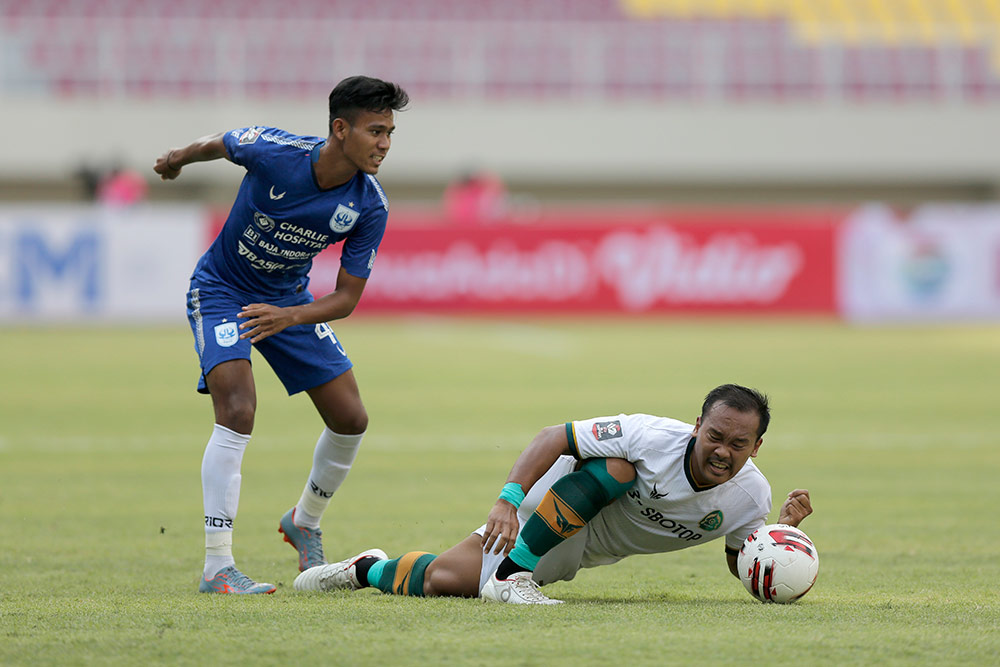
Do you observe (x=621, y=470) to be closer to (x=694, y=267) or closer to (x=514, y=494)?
(x=514, y=494)

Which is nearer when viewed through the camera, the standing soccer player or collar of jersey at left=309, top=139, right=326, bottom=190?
the standing soccer player

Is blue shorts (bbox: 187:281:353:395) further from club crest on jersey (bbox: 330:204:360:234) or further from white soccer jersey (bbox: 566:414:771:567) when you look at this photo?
white soccer jersey (bbox: 566:414:771:567)

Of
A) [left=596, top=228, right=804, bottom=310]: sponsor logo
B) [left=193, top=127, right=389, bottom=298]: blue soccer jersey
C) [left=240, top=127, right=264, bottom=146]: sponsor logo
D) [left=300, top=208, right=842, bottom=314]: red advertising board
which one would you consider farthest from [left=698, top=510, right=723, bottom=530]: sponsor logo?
[left=596, top=228, right=804, bottom=310]: sponsor logo

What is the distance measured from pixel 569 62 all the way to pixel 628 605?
24.5 m

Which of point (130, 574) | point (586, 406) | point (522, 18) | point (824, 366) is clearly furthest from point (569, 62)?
point (130, 574)

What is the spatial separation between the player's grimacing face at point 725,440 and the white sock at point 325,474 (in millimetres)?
1845

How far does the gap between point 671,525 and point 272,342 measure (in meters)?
1.90

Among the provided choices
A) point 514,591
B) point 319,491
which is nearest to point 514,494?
point 514,591

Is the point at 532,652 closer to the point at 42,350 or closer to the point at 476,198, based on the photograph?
the point at 42,350

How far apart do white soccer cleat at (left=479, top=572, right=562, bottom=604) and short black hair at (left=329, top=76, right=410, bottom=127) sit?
1.91 metres

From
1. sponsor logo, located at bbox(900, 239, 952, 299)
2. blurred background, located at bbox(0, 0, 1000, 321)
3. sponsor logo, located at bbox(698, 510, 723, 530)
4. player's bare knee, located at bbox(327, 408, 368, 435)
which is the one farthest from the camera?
blurred background, located at bbox(0, 0, 1000, 321)

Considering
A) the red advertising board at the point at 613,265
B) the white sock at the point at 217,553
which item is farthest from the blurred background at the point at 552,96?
the white sock at the point at 217,553

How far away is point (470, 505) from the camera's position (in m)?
7.44

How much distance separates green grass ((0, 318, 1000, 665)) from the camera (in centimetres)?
401
